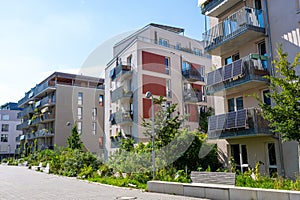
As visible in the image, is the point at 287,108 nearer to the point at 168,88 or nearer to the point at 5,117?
the point at 168,88

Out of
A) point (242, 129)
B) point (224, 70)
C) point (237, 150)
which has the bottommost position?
point (237, 150)

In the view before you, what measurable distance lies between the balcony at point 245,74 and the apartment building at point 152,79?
10669mm

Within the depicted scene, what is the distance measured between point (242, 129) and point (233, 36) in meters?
4.90

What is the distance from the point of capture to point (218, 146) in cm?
1681

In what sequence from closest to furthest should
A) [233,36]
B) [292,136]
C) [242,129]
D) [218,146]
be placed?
1. [292,136]
2. [242,129]
3. [233,36]
4. [218,146]

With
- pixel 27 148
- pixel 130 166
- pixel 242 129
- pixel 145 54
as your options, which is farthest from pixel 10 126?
A: pixel 242 129

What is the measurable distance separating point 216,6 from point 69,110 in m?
34.0

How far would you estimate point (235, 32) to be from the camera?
1505 centimetres

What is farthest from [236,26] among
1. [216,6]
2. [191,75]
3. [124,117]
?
[124,117]

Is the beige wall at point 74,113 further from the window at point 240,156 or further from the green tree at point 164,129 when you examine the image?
the window at point 240,156

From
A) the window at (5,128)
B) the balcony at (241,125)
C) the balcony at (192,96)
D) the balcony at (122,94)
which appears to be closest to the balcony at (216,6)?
the balcony at (241,125)

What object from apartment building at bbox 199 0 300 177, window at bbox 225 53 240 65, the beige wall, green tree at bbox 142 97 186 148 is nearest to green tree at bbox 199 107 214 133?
apartment building at bbox 199 0 300 177

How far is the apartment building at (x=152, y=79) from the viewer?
2702 centimetres

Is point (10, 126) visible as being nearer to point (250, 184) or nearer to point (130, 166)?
point (130, 166)
